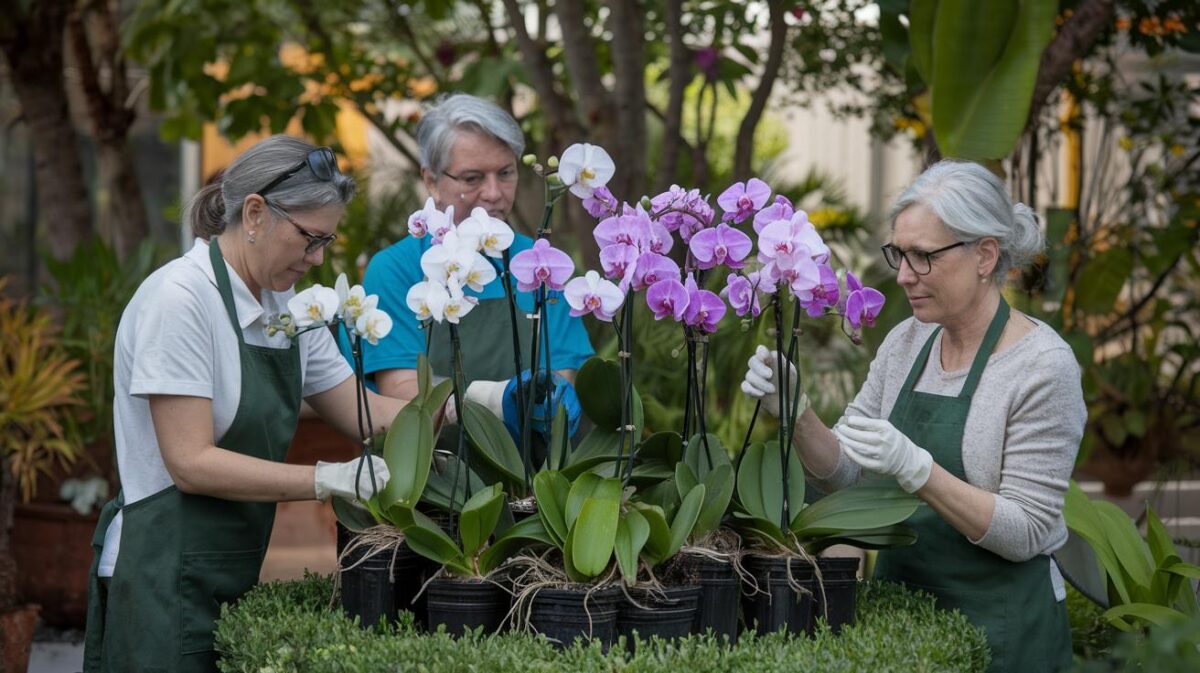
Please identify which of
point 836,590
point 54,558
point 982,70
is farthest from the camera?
point 54,558

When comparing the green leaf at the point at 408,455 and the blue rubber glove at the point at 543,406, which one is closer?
the green leaf at the point at 408,455

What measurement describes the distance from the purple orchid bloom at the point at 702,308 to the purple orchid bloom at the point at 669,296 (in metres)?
0.02

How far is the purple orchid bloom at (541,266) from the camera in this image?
6.09 feet

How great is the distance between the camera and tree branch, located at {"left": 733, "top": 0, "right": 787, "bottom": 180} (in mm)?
4191

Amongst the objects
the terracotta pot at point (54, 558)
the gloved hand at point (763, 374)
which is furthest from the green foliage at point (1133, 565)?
the terracotta pot at point (54, 558)

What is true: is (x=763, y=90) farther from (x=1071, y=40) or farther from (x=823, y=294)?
(x=823, y=294)

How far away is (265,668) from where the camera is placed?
1.88 meters

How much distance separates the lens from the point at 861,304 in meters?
2.03

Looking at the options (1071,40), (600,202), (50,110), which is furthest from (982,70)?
(50,110)

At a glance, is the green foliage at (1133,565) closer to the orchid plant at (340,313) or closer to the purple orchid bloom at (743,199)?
the purple orchid bloom at (743,199)

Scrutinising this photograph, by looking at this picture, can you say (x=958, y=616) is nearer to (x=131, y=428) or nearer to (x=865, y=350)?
(x=131, y=428)

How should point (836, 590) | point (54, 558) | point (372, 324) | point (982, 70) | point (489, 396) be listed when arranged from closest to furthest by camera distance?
point (372, 324) < point (836, 590) < point (489, 396) < point (982, 70) < point (54, 558)

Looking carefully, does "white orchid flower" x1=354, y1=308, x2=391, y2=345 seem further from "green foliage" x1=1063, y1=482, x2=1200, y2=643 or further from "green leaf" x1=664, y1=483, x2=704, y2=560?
"green foliage" x1=1063, y1=482, x2=1200, y2=643

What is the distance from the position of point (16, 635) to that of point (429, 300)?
239cm
